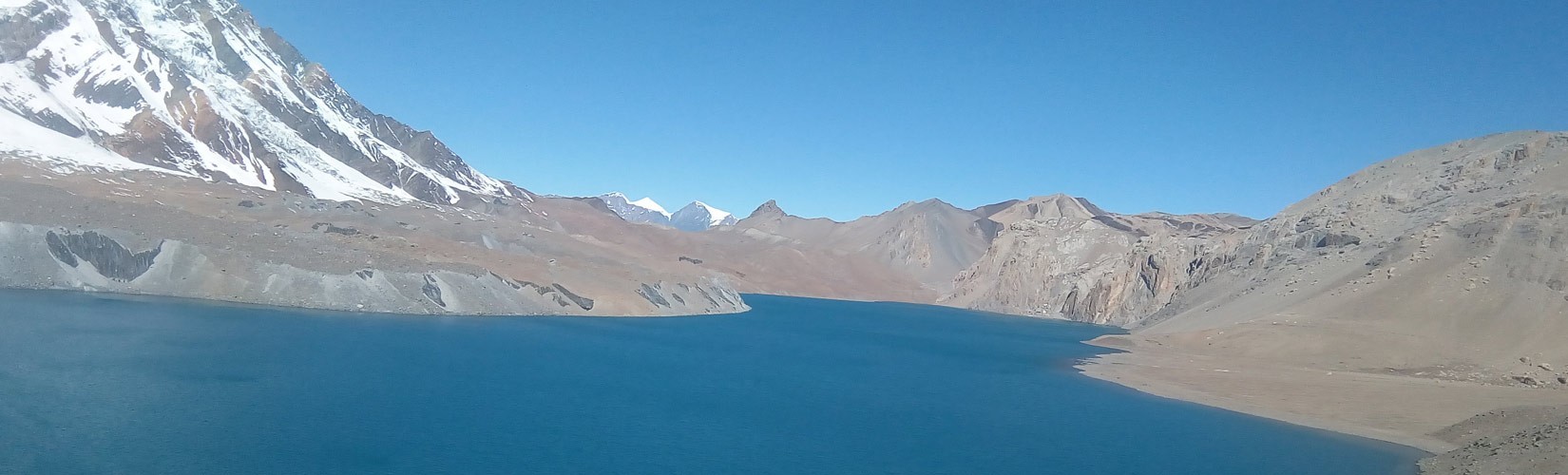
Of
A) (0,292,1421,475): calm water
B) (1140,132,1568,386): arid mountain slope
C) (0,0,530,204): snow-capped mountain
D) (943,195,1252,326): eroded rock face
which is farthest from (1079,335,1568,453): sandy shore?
(0,0,530,204): snow-capped mountain

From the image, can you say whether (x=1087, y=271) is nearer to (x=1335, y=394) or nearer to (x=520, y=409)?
(x=1335, y=394)

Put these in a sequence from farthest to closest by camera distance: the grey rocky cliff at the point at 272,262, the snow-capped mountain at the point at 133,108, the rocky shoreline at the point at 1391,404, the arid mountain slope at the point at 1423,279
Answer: the snow-capped mountain at the point at 133,108, the grey rocky cliff at the point at 272,262, the arid mountain slope at the point at 1423,279, the rocky shoreline at the point at 1391,404

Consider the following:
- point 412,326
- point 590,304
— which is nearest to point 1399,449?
point 412,326

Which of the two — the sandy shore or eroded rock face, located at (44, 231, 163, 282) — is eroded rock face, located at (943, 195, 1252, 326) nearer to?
the sandy shore

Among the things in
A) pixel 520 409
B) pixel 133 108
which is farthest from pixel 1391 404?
pixel 133 108

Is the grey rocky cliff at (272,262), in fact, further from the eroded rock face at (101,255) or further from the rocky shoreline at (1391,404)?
the rocky shoreline at (1391,404)

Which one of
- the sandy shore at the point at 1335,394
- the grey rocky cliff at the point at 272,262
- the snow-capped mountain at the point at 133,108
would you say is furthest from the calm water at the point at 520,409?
the snow-capped mountain at the point at 133,108
